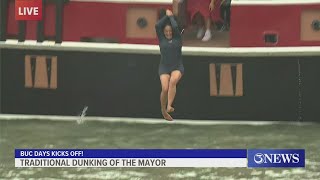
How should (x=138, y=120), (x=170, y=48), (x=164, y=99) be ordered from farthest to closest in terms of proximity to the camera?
(x=138, y=120) → (x=164, y=99) → (x=170, y=48)

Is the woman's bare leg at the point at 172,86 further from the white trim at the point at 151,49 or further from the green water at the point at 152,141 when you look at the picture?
the white trim at the point at 151,49

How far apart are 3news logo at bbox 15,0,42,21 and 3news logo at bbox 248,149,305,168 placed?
169 inches

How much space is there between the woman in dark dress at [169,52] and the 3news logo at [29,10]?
1899 millimetres

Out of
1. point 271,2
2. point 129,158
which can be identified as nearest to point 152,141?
point 129,158

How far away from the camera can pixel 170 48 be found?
1131 cm

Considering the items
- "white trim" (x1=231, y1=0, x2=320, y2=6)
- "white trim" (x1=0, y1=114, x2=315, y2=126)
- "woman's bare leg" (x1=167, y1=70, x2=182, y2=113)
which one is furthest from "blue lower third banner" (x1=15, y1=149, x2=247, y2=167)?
"white trim" (x1=231, y1=0, x2=320, y2=6)

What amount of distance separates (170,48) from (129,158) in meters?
1.70

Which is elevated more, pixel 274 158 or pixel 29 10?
pixel 29 10

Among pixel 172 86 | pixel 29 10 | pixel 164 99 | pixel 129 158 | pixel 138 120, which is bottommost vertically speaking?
pixel 129 158

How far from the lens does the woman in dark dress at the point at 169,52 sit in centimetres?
1107

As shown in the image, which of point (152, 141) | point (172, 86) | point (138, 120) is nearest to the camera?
point (152, 141)

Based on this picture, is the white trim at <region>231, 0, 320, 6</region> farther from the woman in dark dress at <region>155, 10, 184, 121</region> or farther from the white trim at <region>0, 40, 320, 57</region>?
the woman in dark dress at <region>155, 10, 184, 121</region>

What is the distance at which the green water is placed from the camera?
10.1 metres

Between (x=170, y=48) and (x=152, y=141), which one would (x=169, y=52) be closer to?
(x=170, y=48)
